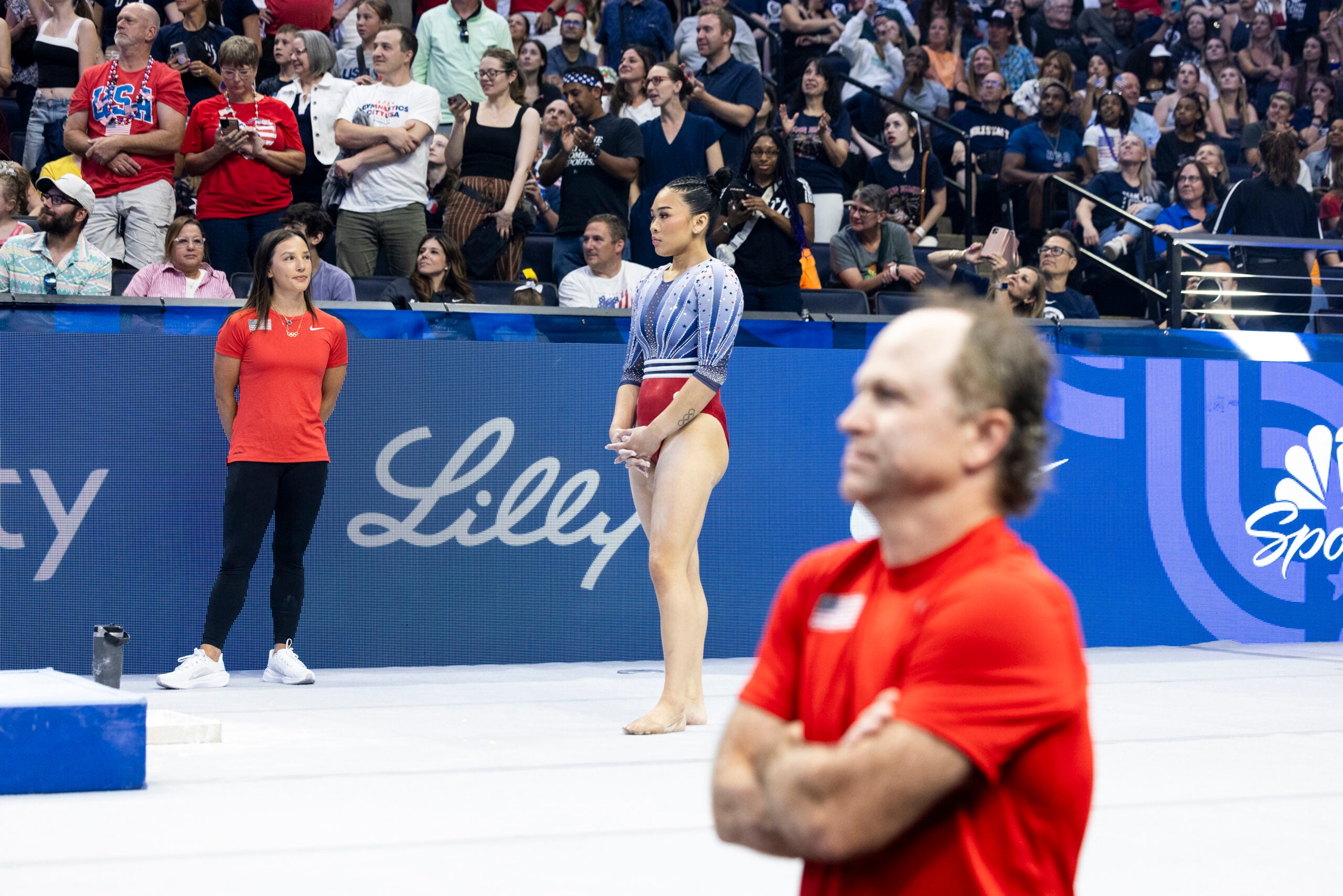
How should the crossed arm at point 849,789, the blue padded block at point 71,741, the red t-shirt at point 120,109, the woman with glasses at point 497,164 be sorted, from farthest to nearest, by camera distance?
the woman with glasses at point 497,164
the red t-shirt at point 120,109
the blue padded block at point 71,741
the crossed arm at point 849,789

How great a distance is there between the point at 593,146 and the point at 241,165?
2079mm

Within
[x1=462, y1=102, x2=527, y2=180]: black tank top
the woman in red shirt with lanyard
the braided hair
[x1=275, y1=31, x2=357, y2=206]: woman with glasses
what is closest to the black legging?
the woman in red shirt with lanyard

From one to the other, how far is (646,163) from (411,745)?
5069 mm

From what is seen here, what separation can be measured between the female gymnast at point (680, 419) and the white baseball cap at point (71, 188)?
3.19 metres

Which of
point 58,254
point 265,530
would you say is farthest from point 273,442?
point 58,254

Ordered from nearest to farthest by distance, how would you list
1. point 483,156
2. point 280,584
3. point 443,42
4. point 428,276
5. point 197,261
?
point 280,584 < point 197,261 < point 428,276 < point 483,156 < point 443,42

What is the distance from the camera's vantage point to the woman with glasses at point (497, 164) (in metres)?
8.95

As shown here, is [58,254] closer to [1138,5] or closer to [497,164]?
[497,164]

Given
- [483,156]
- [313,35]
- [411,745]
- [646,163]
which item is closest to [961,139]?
[646,163]

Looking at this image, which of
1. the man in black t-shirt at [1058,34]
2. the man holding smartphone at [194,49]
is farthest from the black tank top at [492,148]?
the man in black t-shirt at [1058,34]

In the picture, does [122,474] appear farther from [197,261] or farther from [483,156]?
[483,156]

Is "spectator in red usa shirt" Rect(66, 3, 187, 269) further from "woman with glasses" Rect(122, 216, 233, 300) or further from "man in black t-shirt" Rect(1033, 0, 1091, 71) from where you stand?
"man in black t-shirt" Rect(1033, 0, 1091, 71)

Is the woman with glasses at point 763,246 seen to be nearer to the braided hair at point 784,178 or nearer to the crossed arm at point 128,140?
the braided hair at point 784,178

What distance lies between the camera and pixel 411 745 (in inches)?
199
